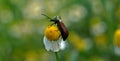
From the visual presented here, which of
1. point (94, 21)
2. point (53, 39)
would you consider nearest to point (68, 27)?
point (94, 21)

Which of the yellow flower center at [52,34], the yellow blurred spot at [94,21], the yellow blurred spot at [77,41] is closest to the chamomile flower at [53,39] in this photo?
the yellow flower center at [52,34]

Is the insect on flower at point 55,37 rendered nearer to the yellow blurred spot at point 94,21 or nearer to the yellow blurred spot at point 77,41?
the yellow blurred spot at point 77,41

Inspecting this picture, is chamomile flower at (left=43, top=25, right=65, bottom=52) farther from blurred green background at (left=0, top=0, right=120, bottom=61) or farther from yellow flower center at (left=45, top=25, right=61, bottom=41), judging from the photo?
blurred green background at (left=0, top=0, right=120, bottom=61)

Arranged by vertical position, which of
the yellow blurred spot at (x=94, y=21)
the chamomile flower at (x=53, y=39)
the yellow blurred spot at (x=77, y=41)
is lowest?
the chamomile flower at (x=53, y=39)

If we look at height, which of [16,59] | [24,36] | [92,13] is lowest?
[16,59]

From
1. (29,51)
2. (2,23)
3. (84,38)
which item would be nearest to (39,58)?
(29,51)

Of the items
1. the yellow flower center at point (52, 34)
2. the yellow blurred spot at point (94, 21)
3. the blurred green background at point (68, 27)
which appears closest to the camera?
→ the yellow flower center at point (52, 34)

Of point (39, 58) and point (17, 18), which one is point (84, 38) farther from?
point (17, 18)
